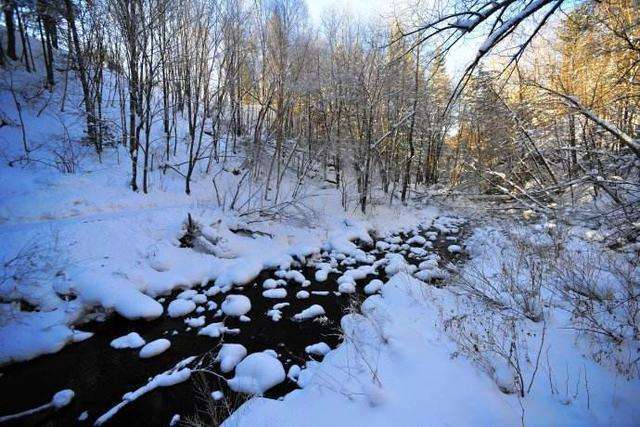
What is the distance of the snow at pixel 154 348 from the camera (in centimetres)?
→ 436

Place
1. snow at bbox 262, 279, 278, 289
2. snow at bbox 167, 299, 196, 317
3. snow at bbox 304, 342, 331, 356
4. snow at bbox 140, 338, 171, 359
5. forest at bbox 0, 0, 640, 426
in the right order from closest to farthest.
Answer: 1. forest at bbox 0, 0, 640, 426
2. snow at bbox 140, 338, 171, 359
3. snow at bbox 304, 342, 331, 356
4. snow at bbox 167, 299, 196, 317
5. snow at bbox 262, 279, 278, 289

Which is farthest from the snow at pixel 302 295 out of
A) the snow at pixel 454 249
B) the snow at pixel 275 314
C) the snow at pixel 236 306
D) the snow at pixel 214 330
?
the snow at pixel 454 249

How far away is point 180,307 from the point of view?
18.2 feet

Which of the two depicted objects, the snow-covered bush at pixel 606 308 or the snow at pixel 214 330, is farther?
the snow at pixel 214 330

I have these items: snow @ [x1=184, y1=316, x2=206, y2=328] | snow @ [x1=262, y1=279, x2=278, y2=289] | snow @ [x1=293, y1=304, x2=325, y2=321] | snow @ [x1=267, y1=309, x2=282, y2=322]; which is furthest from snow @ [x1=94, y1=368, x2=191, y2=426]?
snow @ [x1=262, y1=279, x2=278, y2=289]

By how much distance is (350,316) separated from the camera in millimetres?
4988

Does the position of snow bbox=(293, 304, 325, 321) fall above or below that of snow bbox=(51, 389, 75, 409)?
below

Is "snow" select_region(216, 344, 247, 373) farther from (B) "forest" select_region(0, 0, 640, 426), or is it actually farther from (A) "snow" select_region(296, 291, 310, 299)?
(A) "snow" select_region(296, 291, 310, 299)

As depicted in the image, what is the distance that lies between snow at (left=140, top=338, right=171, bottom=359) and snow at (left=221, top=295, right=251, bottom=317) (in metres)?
1.18

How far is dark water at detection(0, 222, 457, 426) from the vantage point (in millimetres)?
3445

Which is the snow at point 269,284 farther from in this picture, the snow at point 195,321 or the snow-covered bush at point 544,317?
the snow-covered bush at point 544,317

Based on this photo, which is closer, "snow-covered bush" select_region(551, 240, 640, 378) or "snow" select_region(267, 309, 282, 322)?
"snow-covered bush" select_region(551, 240, 640, 378)

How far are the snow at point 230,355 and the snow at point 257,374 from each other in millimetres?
136

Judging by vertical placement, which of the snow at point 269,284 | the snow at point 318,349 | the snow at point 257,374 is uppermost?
the snow at point 257,374
